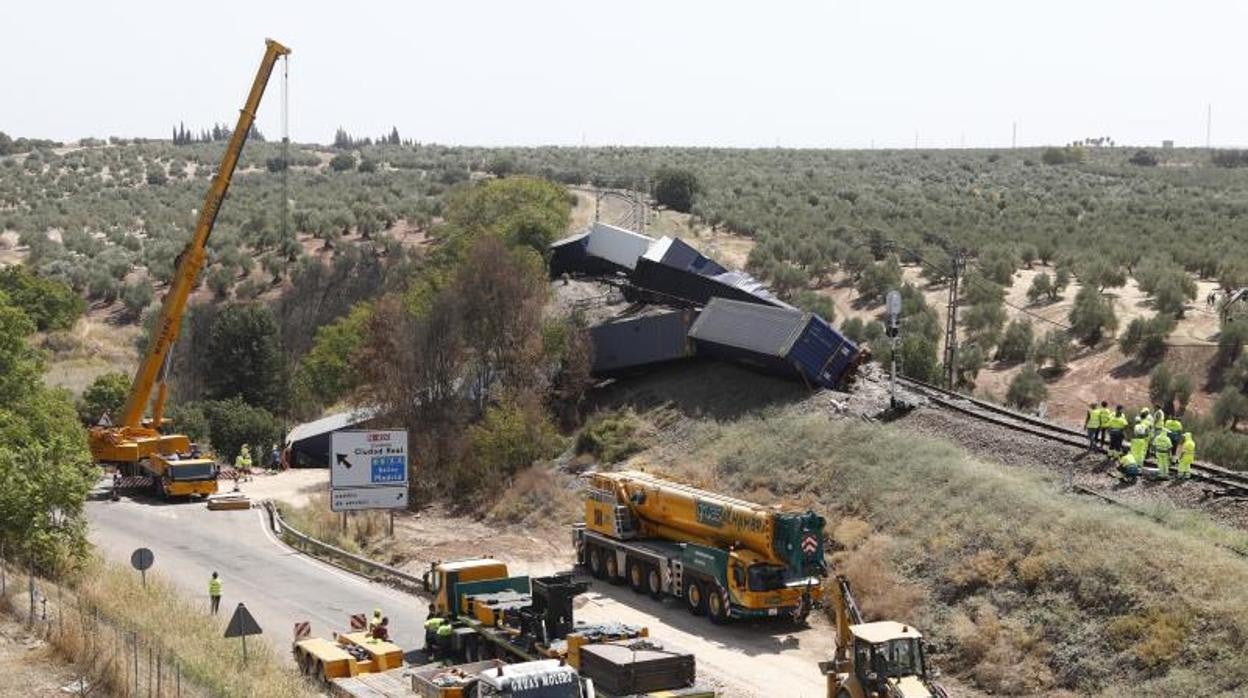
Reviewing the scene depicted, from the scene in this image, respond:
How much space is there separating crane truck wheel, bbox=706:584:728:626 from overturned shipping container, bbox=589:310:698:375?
1745cm

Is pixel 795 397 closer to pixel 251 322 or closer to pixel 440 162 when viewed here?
pixel 251 322

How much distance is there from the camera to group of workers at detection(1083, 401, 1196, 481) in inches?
1336

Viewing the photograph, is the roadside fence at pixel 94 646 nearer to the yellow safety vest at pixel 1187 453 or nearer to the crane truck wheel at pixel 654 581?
the crane truck wheel at pixel 654 581

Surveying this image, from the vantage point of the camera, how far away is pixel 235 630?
25.0 m

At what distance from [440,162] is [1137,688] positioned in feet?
414

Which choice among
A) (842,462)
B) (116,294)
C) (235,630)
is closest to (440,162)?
(116,294)

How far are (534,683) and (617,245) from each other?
4173 centimetres

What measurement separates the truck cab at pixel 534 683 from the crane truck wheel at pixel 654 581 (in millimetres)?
13188

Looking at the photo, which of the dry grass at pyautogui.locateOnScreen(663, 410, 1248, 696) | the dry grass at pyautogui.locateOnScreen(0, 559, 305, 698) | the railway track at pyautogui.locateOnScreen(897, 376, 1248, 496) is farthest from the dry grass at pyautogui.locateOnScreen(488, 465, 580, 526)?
the dry grass at pyautogui.locateOnScreen(0, 559, 305, 698)

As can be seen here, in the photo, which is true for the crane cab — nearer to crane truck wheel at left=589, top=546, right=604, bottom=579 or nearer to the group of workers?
the group of workers

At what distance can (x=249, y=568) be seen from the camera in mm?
37969

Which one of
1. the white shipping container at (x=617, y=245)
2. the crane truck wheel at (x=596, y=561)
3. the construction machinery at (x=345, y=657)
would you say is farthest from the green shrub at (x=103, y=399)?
the construction machinery at (x=345, y=657)

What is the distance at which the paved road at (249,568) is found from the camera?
108ft

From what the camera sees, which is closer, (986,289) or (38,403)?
(38,403)
